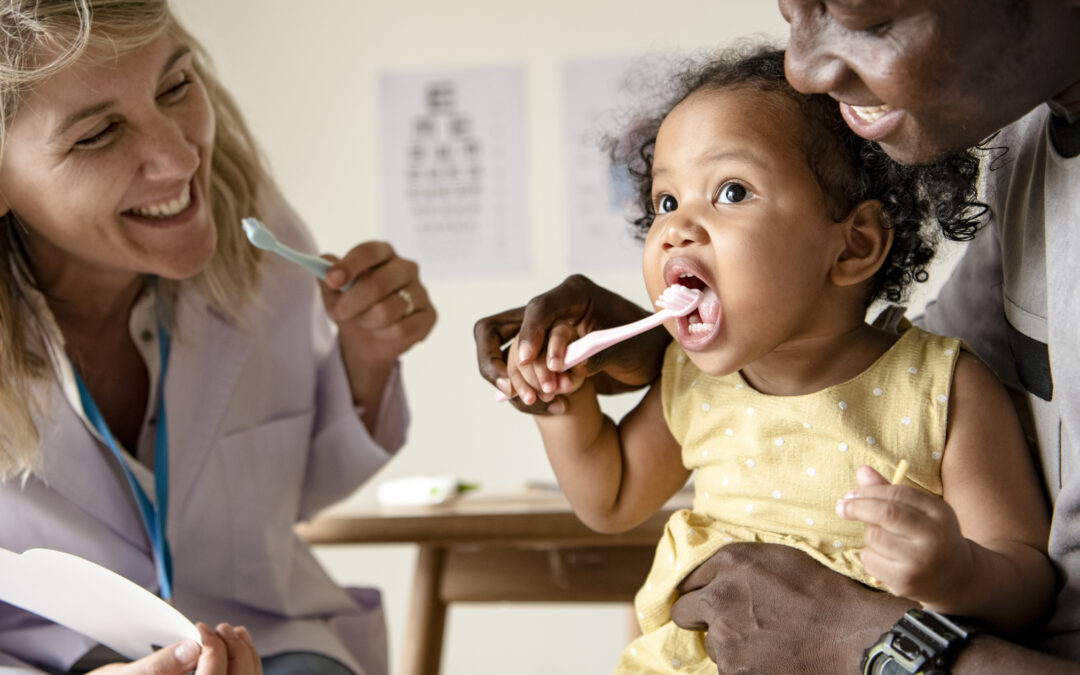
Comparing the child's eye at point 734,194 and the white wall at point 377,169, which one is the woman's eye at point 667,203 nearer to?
the child's eye at point 734,194

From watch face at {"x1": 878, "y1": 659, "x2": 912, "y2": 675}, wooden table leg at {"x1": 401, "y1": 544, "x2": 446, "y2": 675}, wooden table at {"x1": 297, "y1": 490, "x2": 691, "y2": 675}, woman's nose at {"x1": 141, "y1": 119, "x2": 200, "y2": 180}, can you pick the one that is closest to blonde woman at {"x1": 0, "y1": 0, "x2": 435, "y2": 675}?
woman's nose at {"x1": 141, "y1": 119, "x2": 200, "y2": 180}

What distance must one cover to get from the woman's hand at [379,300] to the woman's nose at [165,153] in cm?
24

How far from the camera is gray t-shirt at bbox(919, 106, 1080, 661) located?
850 mm

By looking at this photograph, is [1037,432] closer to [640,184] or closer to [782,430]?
[782,430]

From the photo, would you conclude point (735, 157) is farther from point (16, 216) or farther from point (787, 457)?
point (16, 216)

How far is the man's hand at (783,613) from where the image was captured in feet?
2.92

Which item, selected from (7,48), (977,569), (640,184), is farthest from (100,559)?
(977,569)

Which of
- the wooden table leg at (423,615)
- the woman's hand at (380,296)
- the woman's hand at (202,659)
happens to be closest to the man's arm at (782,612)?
the woman's hand at (202,659)

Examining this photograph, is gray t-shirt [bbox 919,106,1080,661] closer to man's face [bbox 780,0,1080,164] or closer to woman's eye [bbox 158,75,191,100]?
man's face [bbox 780,0,1080,164]

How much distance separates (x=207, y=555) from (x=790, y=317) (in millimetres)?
919

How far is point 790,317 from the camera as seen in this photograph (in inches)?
36.6

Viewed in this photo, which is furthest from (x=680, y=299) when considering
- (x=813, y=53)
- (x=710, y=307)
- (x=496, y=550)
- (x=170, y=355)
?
(x=496, y=550)

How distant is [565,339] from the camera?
97cm

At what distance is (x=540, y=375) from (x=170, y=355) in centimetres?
70
